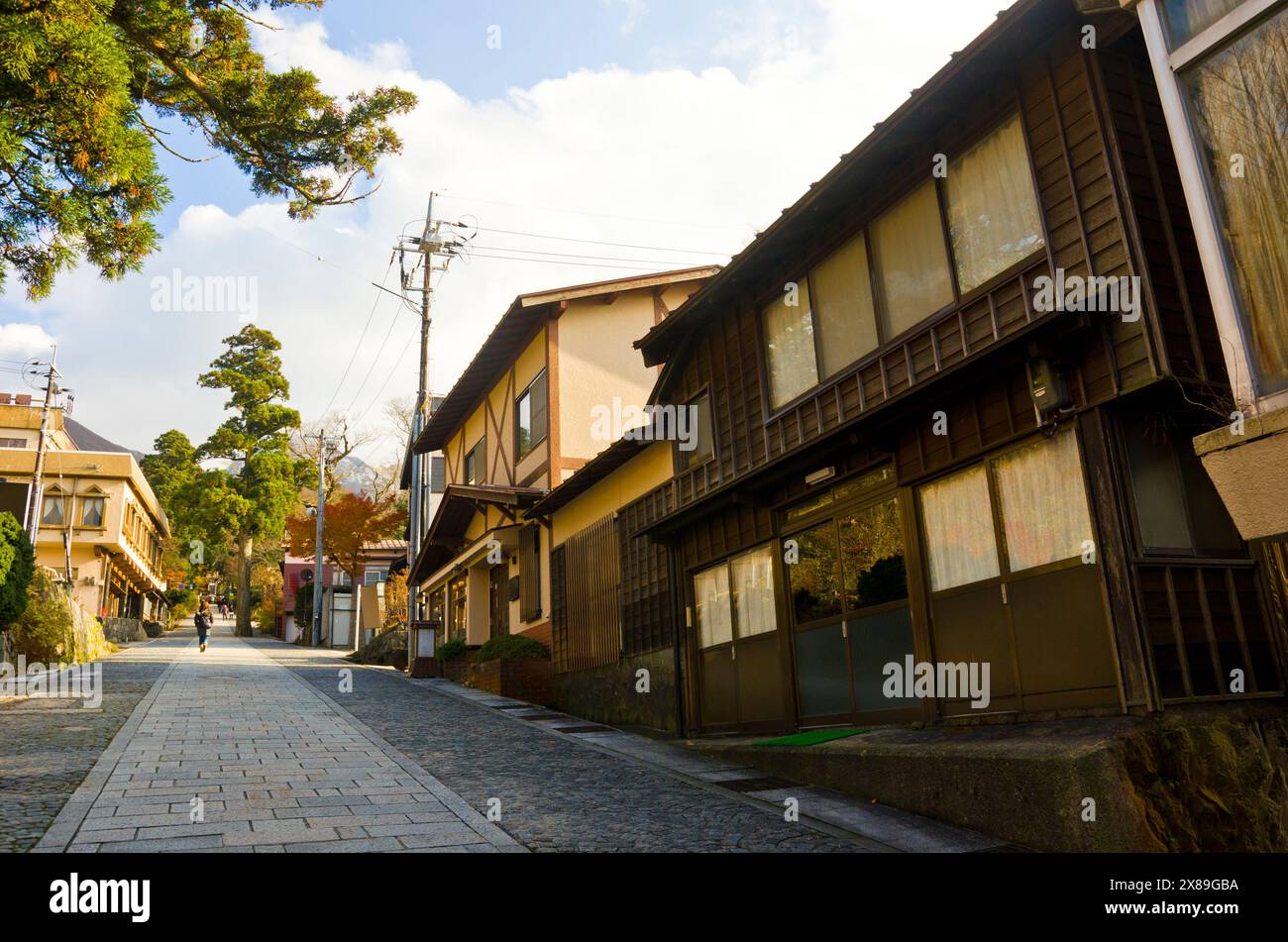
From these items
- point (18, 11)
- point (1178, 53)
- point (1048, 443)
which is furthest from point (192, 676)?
point (1178, 53)

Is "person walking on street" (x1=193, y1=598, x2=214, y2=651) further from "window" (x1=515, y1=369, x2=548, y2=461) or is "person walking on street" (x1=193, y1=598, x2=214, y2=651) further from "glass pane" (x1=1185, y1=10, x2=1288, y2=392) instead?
"glass pane" (x1=1185, y1=10, x2=1288, y2=392)

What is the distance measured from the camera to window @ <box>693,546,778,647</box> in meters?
12.3

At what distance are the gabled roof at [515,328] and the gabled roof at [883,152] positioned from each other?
282 inches

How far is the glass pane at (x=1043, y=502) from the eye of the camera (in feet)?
24.9

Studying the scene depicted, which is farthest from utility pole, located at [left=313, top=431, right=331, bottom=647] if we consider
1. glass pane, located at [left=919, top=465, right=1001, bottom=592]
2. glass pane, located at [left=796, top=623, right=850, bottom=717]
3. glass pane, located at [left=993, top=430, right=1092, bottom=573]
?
glass pane, located at [left=993, top=430, right=1092, bottom=573]

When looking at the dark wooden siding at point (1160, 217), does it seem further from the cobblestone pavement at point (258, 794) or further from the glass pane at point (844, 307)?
the cobblestone pavement at point (258, 794)

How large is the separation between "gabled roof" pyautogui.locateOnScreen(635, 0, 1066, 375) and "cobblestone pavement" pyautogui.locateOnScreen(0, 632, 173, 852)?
365 inches

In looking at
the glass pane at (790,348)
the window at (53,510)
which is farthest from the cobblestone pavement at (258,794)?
the window at (53,510)

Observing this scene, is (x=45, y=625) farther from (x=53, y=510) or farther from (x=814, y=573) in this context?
(x=53, y=510)

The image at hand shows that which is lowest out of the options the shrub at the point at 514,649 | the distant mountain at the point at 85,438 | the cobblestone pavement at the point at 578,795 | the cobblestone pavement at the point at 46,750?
the cobblestone pavement at the point at 578,795

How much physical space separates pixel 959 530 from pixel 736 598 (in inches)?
181

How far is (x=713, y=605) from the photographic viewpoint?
13.6 m
